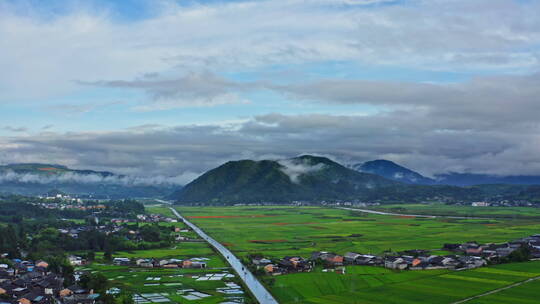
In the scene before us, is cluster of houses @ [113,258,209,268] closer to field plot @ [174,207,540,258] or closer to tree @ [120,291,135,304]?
field plot @ [174,207,540,258]

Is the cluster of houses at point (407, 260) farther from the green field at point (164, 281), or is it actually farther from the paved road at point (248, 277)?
the green field at point (164, 281)

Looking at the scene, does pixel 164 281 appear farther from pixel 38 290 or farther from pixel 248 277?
pixel 38 290

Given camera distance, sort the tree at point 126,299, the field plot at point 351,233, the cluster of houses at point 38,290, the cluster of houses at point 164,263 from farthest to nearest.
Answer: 1. the field plot at point 351,233
2. the cluster of houses at point 164,263
3. the cluster of houses at point 38,290
4. the tree at point 126,299

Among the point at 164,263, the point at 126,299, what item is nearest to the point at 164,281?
the point at 164,263

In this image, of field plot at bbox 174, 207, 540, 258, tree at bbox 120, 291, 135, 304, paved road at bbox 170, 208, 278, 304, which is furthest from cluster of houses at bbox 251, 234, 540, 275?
tree at bbox 120, 291, 135, 304

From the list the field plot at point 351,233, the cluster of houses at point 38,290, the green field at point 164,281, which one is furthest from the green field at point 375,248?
the cluster of houses at point 38,290

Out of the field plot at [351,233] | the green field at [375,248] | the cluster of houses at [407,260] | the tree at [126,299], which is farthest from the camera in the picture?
the field plot at [351,233]
